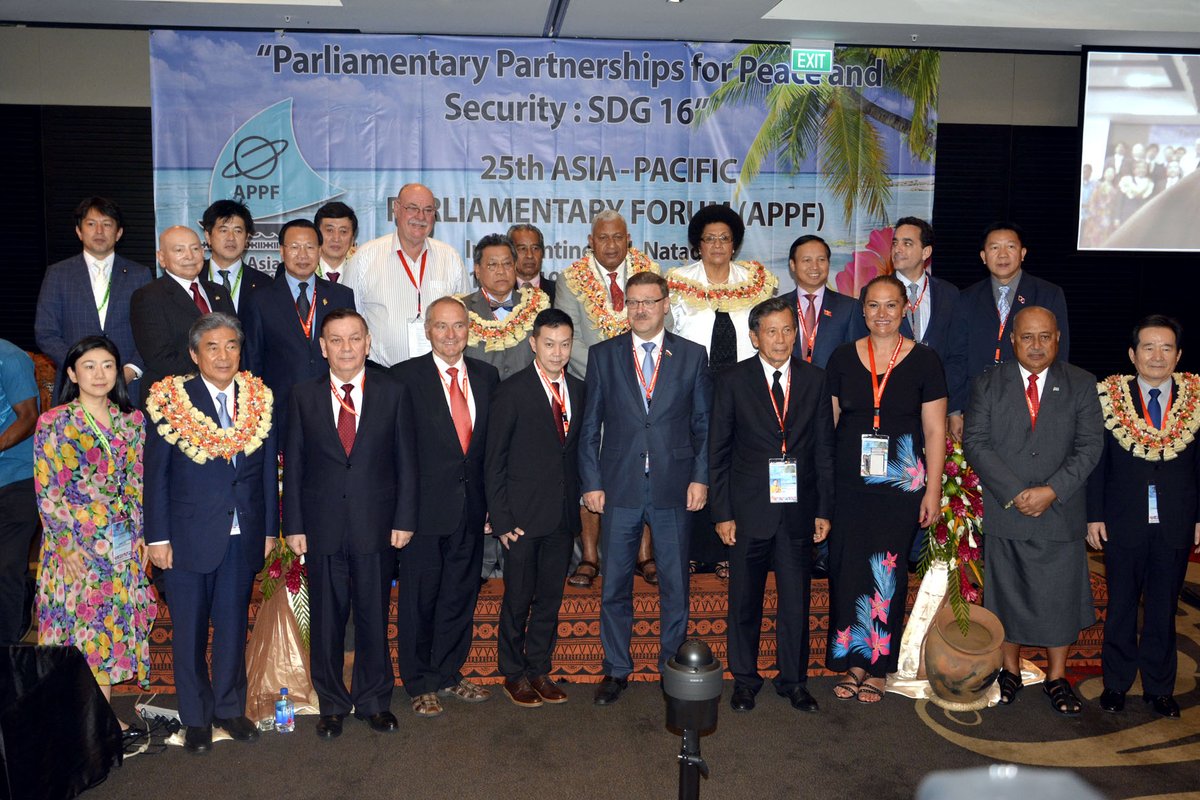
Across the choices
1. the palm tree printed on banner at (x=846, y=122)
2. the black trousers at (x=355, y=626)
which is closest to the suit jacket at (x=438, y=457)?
the black trousers at (x=355, y=626)

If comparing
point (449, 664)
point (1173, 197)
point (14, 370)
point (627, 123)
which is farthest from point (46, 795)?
point (1173, 197)

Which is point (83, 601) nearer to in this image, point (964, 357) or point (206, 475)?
point (206, 475)

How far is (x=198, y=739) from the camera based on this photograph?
12.7 ft

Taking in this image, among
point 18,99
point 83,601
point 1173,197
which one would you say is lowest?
point 83,601

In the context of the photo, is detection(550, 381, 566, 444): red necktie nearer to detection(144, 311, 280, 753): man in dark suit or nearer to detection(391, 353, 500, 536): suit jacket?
detection(391, 353, 500, 536): suit jacket

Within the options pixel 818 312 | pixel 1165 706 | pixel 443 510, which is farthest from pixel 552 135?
pixel 1165 706

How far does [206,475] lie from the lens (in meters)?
3.78

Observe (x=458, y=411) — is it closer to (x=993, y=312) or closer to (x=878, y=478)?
(x=878, y=478)

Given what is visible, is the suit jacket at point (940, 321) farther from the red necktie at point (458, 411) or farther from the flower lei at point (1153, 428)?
the red necktie at point (458, 411)

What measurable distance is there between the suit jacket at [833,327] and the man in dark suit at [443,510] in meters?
1.62

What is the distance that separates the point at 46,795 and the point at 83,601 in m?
0.75

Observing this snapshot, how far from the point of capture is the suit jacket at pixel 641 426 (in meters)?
4.24

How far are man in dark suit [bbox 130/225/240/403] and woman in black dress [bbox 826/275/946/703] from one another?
2.88 m

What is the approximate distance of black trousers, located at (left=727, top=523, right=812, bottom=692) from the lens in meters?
4.25
